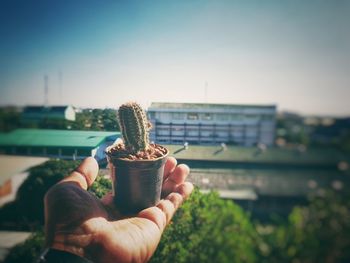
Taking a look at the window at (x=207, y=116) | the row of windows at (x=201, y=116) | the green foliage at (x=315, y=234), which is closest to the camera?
the green foliage at (x=315, y=234)

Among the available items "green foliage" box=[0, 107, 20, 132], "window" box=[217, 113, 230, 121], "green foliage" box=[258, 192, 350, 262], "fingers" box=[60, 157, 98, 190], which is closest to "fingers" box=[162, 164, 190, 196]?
"window" box=[217, 113, 230, 121]

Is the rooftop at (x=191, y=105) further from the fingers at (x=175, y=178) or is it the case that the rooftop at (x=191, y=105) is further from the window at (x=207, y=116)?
the fingers at (x=175, y=178)

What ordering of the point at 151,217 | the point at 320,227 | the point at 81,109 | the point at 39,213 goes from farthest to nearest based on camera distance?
the point at 39,213
the point at 81,109
the point at 151,217
the point at 320,227

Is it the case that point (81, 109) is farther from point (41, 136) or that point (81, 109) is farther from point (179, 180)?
point (179, 180)

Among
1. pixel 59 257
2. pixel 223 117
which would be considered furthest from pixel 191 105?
pixel 59 257

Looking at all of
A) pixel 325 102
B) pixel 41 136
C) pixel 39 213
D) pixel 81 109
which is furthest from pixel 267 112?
pixel 39 213

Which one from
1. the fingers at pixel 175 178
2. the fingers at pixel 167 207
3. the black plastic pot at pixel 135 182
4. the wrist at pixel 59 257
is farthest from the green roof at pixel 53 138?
the wrist at pixel 59 257
